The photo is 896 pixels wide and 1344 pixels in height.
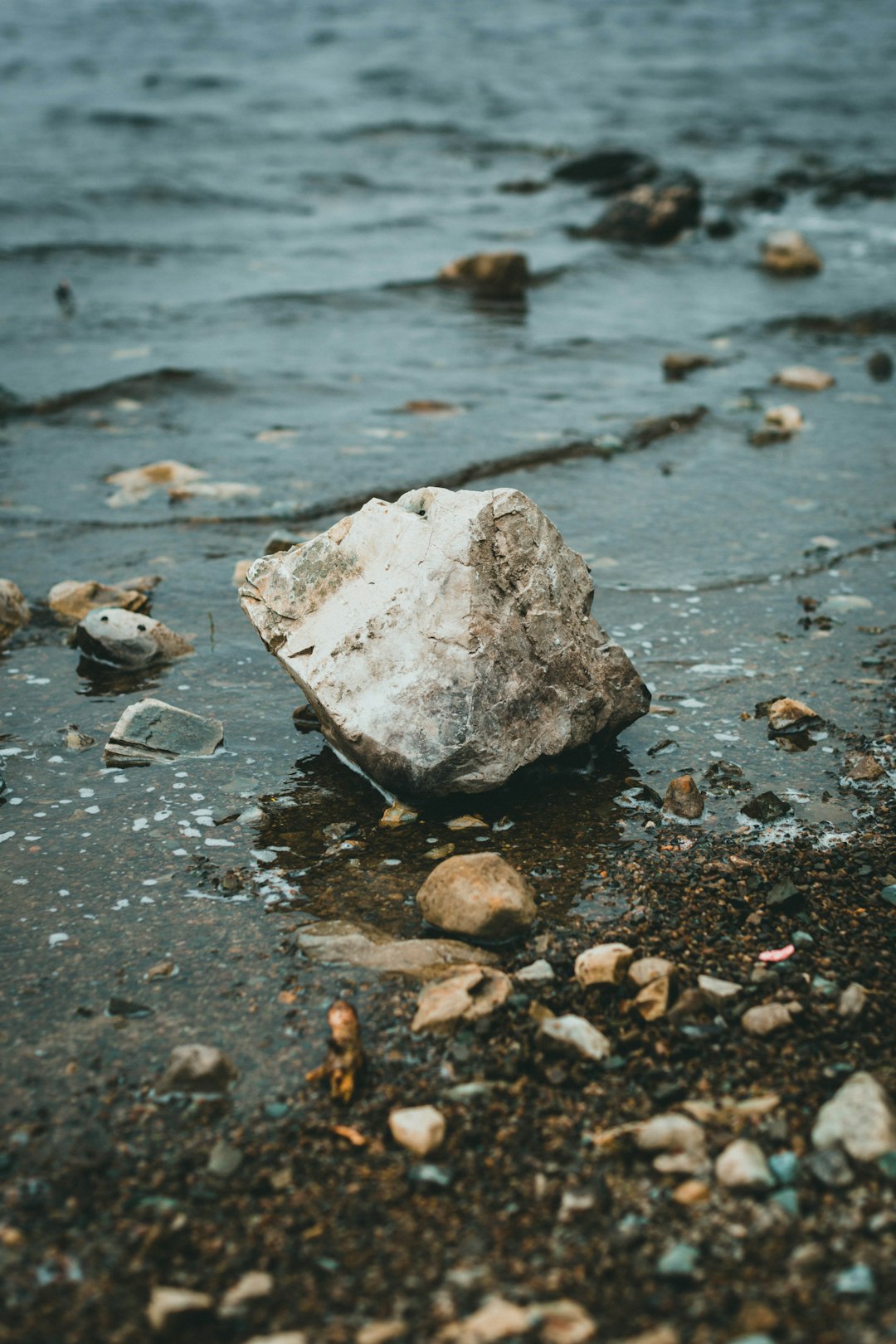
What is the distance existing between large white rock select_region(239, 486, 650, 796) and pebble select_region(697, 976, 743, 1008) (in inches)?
29.3

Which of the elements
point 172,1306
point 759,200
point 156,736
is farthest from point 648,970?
point 759,200

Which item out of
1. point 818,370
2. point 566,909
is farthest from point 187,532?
point 818,370

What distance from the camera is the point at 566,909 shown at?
2.61 meters

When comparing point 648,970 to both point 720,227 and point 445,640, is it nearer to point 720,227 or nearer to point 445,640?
point 445,640

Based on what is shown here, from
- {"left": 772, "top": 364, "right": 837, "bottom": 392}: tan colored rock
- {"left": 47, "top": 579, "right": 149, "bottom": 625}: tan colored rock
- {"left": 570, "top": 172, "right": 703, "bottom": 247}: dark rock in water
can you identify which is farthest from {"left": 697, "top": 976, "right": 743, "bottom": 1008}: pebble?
{"left": 570, "top": 172, "right": 703, "bottom": 247}: dark rock in water

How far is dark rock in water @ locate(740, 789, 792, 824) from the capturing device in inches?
115

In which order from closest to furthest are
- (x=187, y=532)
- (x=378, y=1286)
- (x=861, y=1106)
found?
1. (x=378, y=1286)
2. (x=861, y=1106)
3. (x=187, y=532)

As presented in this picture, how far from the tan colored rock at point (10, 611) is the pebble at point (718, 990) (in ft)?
8.55

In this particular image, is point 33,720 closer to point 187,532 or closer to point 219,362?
point 187,532

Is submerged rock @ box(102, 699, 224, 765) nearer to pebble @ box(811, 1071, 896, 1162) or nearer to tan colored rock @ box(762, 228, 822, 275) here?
pebble @ box(811, 1071, 896, 1162)

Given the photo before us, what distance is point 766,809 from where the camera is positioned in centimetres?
293

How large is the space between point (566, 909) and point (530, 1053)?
0.46 m

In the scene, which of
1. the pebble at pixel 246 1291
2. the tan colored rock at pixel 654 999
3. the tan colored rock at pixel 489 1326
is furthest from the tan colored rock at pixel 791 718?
the pebble at pixel 246 1291

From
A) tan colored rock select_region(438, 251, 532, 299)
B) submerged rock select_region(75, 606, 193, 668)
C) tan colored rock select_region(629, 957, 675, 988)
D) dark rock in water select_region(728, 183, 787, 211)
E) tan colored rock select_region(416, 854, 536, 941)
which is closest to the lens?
tan colored rock select_region(629, 957, 675, 988)
